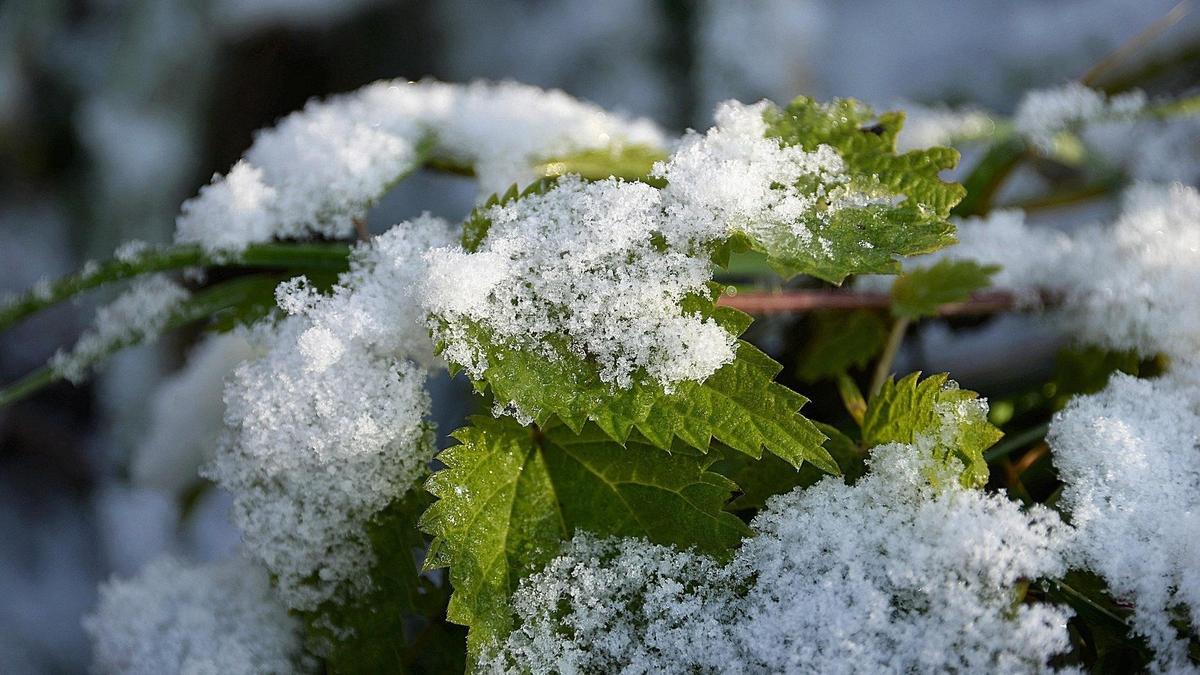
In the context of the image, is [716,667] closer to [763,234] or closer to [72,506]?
[763,234]

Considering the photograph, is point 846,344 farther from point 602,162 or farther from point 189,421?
point 189,421

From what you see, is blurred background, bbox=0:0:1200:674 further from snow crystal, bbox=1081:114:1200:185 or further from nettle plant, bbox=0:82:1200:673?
nettle plant, bbox=0:82:1200:673

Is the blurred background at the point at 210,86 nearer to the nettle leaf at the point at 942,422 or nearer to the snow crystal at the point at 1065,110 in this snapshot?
the snow crystal at the point at 1065,110

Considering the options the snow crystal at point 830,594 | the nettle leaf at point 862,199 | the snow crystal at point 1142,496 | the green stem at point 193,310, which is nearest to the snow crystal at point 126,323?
the green stem at point 193,310

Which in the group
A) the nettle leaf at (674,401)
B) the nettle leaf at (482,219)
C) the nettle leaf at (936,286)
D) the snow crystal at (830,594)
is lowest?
the snow crystal at (830,594)

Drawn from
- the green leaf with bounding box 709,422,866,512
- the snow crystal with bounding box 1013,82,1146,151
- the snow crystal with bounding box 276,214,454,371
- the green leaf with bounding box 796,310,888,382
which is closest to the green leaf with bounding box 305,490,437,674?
the snow crystal with bounding box 276,214,454,371

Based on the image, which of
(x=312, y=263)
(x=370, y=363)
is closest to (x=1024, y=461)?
(x=370, y=363)

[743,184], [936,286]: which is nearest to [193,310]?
[743,184]
